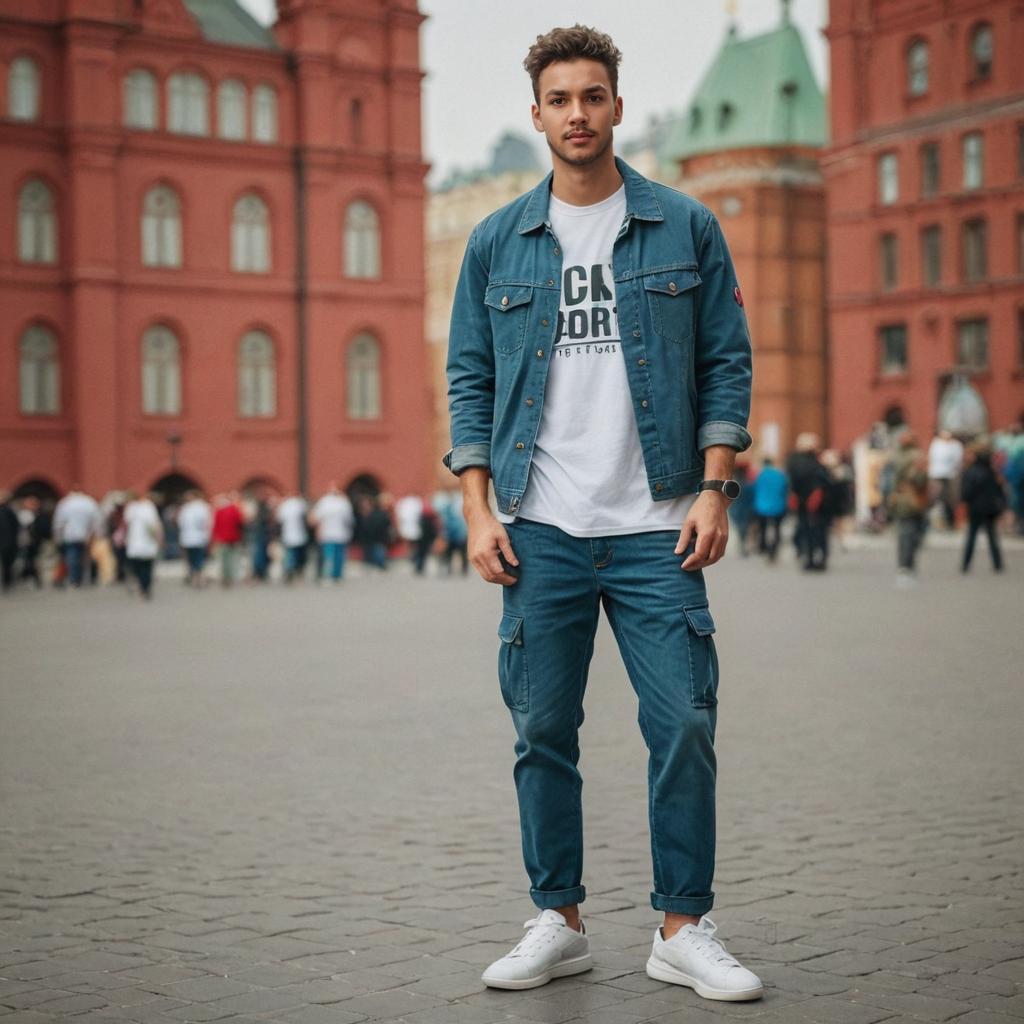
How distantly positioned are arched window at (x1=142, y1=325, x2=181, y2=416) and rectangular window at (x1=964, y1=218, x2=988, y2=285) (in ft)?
83.6

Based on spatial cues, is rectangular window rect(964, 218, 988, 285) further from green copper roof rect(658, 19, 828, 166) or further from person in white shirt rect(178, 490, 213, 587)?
person in white shirt rect(178, 490, 213, 587)

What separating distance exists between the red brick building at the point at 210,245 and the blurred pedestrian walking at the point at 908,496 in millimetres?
31979

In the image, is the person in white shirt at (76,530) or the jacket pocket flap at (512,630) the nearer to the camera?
the jacket pocket flap at (512,630)

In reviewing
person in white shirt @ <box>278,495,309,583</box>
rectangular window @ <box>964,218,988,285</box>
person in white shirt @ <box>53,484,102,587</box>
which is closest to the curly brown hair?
person in white shirt @ <box>278,495,309,583</box>

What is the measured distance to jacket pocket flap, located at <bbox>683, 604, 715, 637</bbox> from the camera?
4.27 meters

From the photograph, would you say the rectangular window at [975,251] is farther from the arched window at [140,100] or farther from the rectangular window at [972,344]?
the arched window at [140,100]

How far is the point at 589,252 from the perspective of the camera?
4453 mm

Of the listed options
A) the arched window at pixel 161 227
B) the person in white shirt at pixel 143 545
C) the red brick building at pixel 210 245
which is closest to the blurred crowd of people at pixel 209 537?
the person in white shirt at pixel 143 545

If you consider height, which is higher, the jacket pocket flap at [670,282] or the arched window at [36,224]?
the arched window at [36,224]

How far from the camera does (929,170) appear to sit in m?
57.7

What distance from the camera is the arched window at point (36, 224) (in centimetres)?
5088

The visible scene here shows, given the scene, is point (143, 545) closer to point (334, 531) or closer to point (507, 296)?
point (334, 531)

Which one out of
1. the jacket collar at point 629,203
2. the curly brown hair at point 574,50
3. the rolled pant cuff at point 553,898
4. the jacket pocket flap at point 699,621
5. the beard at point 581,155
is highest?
the curly brown hair at point 574,50

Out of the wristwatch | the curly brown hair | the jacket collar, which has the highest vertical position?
the curly brown hair
